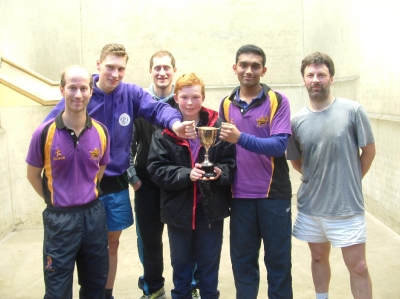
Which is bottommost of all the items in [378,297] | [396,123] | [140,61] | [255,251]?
[378,297]

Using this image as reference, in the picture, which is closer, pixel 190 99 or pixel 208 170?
pixel 208 170

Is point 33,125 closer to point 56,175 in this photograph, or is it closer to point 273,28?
point 56,175

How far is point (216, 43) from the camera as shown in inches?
391

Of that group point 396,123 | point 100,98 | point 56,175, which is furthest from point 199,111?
point 396,123

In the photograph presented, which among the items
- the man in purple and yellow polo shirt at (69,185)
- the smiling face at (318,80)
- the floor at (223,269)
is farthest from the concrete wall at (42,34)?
the smiling face at (318,80)

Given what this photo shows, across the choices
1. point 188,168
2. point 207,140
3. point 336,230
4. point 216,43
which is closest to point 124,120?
point 188,168

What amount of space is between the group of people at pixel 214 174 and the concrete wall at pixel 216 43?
295 centimetres

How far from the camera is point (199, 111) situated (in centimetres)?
310

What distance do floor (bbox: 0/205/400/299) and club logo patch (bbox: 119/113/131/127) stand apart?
5.28 feet

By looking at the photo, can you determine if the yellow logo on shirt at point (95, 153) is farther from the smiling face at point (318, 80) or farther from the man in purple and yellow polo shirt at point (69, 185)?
the smiling face at point (318, 80)

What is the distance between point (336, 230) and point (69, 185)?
5.70 ft

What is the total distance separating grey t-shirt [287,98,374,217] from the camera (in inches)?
116

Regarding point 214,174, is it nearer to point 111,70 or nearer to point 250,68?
point 250,68

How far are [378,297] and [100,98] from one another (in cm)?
277
